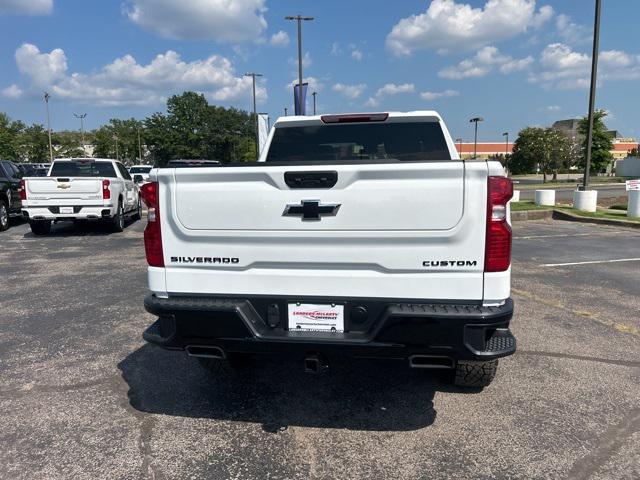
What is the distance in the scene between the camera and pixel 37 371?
429cm

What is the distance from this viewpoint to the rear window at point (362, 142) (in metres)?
4.75

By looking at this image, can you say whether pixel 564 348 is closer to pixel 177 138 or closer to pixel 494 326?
pixel 494 326

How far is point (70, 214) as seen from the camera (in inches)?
475

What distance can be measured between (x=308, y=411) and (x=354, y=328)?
A: 93 cm

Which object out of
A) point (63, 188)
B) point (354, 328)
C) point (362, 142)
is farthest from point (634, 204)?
point (63, 188)

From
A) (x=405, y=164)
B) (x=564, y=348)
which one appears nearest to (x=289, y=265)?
(x=405, y=164)

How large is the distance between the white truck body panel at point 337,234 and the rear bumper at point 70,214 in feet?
32.5

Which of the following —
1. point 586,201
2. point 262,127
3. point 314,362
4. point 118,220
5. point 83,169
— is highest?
point 262,127

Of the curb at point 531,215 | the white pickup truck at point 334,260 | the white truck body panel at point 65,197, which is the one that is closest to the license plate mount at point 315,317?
the white pickup truck at point 334,260

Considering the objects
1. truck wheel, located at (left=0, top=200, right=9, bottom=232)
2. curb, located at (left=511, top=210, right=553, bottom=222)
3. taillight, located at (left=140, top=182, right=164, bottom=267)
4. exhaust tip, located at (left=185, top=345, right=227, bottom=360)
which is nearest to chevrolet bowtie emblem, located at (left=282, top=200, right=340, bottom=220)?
taillight, located at (left=140, top=182, right=164, bottom=267)

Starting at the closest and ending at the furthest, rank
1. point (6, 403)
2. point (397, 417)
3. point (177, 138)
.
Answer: point (397, 417) < point (6, 403) < point (177, 138)

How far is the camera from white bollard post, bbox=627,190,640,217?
1503cm

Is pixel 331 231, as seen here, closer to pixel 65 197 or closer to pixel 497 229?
pixel 497 229

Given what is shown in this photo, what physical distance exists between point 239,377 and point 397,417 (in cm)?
135
